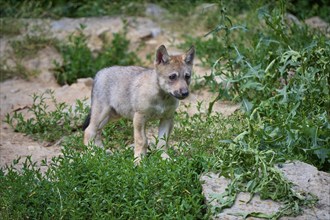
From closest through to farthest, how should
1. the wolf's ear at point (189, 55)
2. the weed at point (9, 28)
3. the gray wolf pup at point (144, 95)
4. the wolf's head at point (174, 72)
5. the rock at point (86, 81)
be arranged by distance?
the wolf's head at point (174, 72) < the gray wolf pup at point (144, 95) < the wolf's ear at point (189, 55) < the rock at point (86, 81) < the weed at point (9, 28)

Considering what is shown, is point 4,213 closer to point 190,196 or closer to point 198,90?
point 190,196

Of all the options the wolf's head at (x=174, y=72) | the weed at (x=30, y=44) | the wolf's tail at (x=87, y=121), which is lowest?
the wolf's tail at (x=87, y=121)

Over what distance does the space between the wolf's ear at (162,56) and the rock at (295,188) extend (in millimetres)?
1683

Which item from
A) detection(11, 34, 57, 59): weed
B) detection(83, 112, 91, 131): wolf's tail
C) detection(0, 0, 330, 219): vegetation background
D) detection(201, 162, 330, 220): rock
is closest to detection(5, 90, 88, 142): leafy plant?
detection(0, 0, 330, 219): vegetation background

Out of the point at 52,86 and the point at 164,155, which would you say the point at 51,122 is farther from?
the point at 164,155

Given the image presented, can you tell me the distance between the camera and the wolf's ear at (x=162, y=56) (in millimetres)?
7998

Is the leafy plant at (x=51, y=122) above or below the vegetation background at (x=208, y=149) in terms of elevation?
below

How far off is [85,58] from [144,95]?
367 centimetres

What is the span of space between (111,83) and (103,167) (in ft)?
5.66

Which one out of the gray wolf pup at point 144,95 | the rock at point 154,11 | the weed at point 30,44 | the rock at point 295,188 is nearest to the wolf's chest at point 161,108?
the gray wolf pup at point 144,95

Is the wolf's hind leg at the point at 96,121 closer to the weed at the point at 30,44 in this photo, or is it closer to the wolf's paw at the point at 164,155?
the wolf's paw at the point at 164,155

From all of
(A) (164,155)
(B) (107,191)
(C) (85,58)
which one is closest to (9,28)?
(C) (85,58)

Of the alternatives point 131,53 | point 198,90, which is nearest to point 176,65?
point 198,90

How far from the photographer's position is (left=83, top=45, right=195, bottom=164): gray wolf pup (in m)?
7.90
